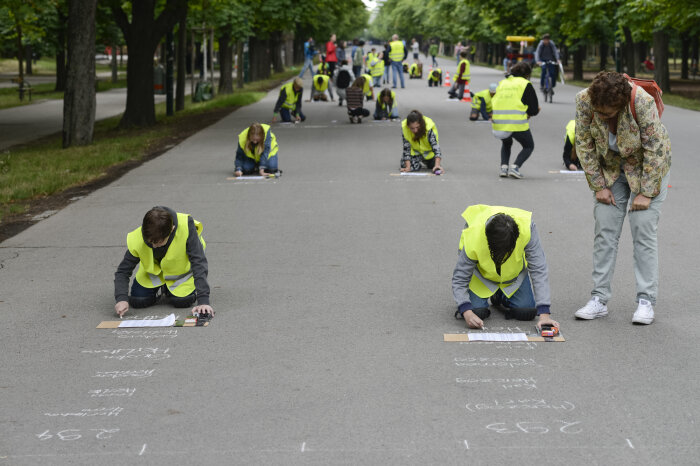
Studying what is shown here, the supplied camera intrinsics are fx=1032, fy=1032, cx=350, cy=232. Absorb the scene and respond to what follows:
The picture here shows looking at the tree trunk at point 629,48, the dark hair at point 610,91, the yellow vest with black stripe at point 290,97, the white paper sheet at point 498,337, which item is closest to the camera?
the dark hair at point 610,91

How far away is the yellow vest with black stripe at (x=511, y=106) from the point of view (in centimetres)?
1371

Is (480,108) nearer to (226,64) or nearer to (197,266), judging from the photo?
(226,64)

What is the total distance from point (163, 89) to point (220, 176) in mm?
25444

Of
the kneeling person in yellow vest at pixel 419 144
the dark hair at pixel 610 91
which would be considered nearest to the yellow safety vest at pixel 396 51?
the kneeling person in yellow vest at pixel 419 144

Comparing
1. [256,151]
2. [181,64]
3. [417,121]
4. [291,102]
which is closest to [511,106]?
[417,121]

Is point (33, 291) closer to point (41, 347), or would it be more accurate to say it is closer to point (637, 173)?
point (41, 347)

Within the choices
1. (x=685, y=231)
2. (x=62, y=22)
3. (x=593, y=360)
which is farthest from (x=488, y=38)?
(x=593, y=360)

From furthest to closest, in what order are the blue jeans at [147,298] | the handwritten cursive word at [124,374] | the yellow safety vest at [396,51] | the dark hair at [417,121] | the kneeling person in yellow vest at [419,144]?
the yellow safety vest at [396,51], the kneeling person in yellow vest at [419,144], the dark hair at [417,121], the blue jeans at [147,298], the handwritten cursive word at [124,374]

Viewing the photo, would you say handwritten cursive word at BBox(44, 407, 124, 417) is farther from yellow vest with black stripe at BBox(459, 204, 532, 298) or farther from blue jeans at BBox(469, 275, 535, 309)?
blue jeans at BBox(469, 275, 535, 309)

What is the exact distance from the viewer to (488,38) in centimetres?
6956

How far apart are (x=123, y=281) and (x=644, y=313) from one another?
3499 millimetres

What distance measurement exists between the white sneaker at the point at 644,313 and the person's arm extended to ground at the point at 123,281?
11.0 ft

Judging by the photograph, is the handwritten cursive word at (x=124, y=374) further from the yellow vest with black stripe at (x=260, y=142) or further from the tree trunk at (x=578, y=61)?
the tree trunk at (x=578, y=61)

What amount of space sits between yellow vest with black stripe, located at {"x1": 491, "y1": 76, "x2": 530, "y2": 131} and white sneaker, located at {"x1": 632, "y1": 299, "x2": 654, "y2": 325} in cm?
720
